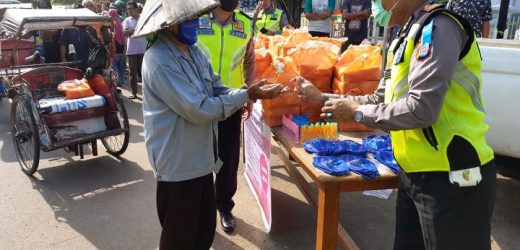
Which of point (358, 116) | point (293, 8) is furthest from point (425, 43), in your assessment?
point (293, 8)

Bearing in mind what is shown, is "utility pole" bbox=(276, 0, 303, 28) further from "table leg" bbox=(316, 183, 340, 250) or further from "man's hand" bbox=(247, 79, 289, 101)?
"table leg" bbox=(316, 183, 340, 250)

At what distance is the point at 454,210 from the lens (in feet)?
5.10

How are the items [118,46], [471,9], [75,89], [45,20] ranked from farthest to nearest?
[118,46], [45,20], [75,89], [471,9]

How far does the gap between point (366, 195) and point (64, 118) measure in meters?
3.10

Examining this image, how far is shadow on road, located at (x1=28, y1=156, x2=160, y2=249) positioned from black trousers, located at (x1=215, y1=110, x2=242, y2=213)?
23.5 inches

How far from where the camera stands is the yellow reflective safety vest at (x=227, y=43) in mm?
2814

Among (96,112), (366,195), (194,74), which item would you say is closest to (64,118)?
(96,112)

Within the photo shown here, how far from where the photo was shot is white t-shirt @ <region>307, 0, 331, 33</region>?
20.9 ft

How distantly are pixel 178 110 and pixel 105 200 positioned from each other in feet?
7.70

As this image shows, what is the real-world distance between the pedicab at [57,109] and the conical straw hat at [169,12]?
2737 millimetres

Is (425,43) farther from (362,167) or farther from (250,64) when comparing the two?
(250,64)

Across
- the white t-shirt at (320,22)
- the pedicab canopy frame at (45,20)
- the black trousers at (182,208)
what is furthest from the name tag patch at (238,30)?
the white t-shirt at (320,22)

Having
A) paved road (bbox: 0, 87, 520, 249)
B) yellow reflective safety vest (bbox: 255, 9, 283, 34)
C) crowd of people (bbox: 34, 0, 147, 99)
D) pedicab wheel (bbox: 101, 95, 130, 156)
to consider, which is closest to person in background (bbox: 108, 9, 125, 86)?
crowd of people (bbox: 34, 0, 147, 99)

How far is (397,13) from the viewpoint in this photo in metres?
1.66
